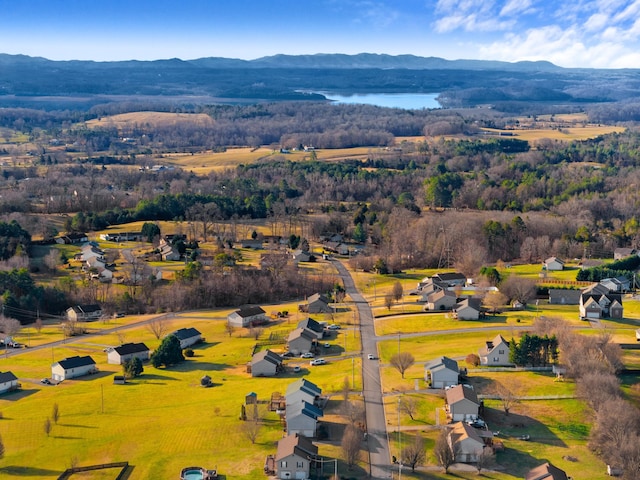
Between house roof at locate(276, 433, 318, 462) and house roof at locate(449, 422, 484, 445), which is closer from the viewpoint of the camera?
house roof at locate(276, 433, 318, 462)

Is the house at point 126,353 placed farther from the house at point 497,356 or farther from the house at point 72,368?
the house at point 497,356

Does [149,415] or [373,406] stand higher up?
[373,406]

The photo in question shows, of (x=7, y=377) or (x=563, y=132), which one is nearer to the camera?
(x=7, y=377)

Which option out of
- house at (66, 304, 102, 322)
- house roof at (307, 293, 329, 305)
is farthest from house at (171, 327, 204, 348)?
house at (66, 304, 102, 322)

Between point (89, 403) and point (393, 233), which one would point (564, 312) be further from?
point (89, 403)

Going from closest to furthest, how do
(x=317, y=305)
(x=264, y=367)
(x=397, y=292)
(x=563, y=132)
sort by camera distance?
1. (x=264, y=367)
2. (x=317, y=305)
3. (x=397, y=292)
4. (x=563, y=132)

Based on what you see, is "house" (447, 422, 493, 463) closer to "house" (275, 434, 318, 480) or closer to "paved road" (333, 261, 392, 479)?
"paved road" (333, 261, 392, 479)

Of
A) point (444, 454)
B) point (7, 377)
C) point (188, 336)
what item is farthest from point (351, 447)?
point (7, 377)

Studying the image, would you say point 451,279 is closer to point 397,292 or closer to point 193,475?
point 397,292
